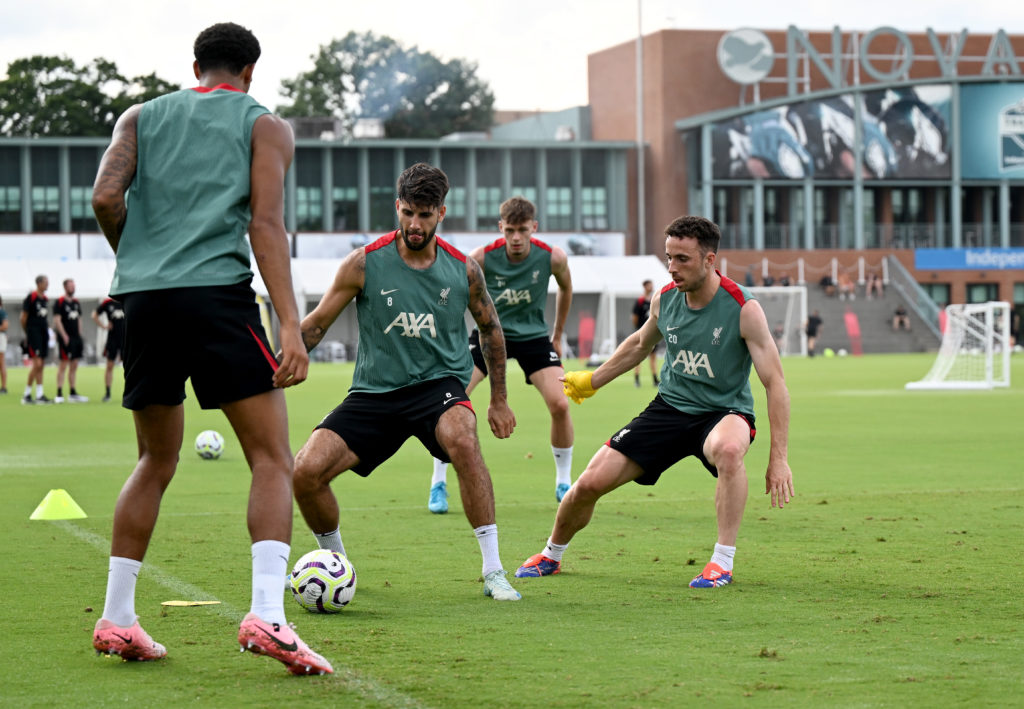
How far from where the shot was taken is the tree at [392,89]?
91.8 metres

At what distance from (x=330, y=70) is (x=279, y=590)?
91363 millimetres

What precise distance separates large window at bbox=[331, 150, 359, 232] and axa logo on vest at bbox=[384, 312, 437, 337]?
61.2 metres

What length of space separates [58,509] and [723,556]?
496cm

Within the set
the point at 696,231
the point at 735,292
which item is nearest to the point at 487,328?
the point at 696,231

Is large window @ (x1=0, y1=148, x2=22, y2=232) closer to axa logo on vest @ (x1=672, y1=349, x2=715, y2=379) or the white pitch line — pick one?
the white pitch line

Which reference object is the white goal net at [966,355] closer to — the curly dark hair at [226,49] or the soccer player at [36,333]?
the soccer player at [36,333]

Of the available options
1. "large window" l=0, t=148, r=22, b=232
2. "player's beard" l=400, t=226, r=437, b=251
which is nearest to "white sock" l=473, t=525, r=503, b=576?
"player's beard" l=400, t=226, r=437, b=251

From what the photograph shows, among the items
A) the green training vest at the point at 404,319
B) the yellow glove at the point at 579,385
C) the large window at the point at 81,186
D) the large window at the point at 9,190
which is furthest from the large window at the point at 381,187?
the green training vest at the point at 404,319

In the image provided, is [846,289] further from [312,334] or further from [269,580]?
[269,580]

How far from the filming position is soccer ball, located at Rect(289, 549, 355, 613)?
20.5ft

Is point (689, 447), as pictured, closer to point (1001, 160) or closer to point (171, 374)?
point (171, 374)

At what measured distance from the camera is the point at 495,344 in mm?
7320

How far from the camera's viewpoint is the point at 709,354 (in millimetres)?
7359

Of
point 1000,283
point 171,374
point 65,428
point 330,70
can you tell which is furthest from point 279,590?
point 330,70
